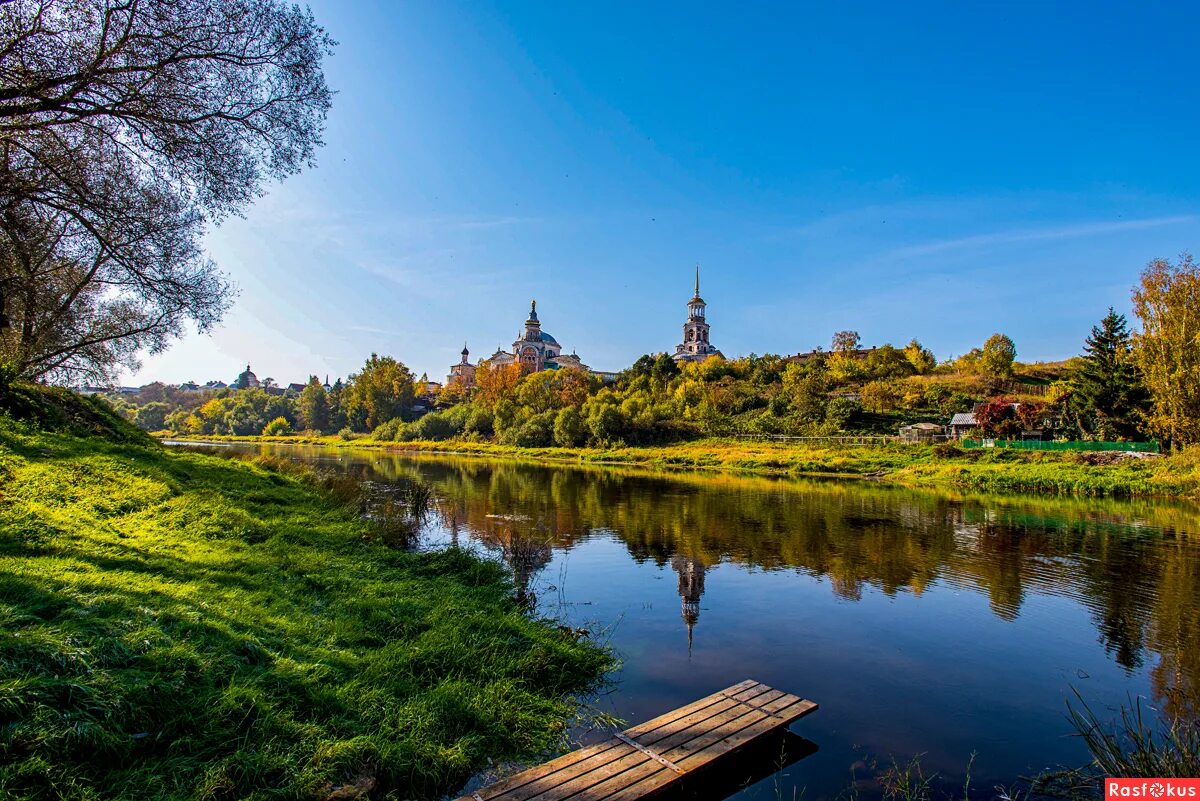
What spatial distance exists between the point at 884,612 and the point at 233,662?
37.3ft

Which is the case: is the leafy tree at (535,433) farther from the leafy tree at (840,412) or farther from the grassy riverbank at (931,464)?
the leafy tree at (840,412)

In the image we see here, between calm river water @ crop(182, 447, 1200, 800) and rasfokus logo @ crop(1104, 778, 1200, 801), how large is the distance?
3.84 feet

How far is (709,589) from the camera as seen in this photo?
12859 millimetres

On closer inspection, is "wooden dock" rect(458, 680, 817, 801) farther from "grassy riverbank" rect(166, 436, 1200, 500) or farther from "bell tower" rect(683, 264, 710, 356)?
"bell tower" rect(683, 264, 710, 356)

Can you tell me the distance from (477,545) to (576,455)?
1788 inches

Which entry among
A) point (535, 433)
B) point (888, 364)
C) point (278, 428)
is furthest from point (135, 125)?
point (278, 428)

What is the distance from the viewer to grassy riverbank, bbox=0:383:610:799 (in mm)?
4309

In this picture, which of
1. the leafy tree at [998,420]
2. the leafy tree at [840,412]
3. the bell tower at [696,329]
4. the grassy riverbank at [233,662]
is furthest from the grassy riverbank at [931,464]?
the bell tower at [696,329]

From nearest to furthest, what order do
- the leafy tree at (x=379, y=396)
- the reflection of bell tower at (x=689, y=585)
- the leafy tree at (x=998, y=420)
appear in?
the reflection of bell tower at (x=689, y=585) → the leafy tree at (x=998, y=420) → the leafy tree at (x=379, y=396)

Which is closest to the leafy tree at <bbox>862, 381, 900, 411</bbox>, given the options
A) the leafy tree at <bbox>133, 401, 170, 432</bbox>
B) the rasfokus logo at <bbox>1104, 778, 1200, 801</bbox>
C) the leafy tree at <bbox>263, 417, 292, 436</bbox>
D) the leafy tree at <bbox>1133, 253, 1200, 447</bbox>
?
the leafy tree at <bbox>1133, 253, 1200, 447</bbox>

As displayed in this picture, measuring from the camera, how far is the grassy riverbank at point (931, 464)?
99.5 ft

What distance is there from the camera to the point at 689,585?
13.2 metres

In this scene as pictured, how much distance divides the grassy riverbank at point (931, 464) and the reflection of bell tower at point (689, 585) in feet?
88.6

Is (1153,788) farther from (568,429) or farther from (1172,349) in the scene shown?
(568,429)
